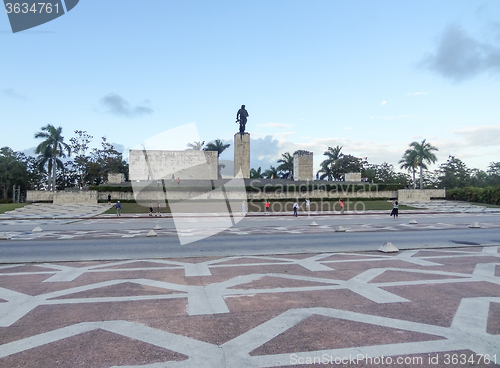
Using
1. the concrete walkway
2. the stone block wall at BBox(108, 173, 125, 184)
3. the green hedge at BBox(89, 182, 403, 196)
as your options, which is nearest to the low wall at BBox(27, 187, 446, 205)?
the green hedge at BBox(89, 182, 403, 196)

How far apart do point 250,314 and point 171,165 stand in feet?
158

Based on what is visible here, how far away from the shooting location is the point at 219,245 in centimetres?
1258

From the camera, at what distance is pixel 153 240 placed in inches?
543

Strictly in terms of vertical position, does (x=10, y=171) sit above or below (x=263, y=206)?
above

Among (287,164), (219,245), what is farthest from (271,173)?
(219,245)

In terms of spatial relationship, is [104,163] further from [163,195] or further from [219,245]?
[219,245]

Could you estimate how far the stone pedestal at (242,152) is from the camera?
4253 cm

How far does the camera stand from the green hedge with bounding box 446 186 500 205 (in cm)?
4361

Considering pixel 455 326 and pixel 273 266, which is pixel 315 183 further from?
pixel 455 326

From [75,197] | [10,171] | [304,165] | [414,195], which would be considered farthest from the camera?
[10,171]

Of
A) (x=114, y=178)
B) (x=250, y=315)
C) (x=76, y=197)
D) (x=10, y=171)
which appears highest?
(x=10, y=171)

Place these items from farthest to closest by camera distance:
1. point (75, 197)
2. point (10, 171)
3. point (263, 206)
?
point (10, 171) < point (75, 197) < point (263, 206)

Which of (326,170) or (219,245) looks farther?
(326,170)

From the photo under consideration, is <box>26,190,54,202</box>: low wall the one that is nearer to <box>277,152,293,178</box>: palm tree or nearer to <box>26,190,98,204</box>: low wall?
<box>26,190,98,204</box>: low wall
